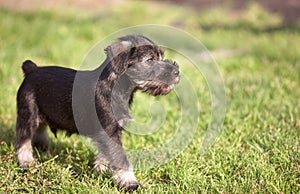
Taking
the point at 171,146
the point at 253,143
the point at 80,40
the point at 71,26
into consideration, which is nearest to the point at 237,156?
the point at 253,143

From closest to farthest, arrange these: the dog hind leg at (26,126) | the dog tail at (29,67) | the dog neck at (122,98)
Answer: the dog neck at (122,98) → the dog hind leg at (26,126) → the dog tail at (29,67)

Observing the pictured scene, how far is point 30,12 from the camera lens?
35.6ft

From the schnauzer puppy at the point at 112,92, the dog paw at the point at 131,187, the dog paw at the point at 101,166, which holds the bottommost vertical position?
the dog paw at the point at 131,187

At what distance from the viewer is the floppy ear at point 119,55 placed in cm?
404

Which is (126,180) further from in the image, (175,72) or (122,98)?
(175,72)

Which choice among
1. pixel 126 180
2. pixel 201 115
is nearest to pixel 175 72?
pixel 126 180

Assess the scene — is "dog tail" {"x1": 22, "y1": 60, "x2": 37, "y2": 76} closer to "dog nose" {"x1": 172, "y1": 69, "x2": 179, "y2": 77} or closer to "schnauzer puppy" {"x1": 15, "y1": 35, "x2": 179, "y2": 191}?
"schnauzer puppy" {"x1": 15, "y1": 35, "x2": 179, "y2": 191}

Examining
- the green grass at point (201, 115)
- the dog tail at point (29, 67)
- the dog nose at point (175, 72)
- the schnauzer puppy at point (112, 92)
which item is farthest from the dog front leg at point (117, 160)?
the dog tail at point (29, 67)

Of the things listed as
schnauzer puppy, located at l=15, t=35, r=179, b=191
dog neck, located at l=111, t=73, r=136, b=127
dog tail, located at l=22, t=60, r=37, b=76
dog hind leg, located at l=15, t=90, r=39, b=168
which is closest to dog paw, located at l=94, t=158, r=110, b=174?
schnauzer puppy, located at l=15, t=35, r=179, b=191

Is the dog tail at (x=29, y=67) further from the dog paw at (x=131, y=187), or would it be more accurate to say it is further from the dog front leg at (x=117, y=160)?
the dog paw at (x=131, y=187)

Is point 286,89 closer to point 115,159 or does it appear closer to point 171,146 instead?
point 171,146

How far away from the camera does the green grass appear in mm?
4129

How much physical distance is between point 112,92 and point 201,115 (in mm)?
2137

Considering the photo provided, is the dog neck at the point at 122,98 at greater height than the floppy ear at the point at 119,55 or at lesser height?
lesser
